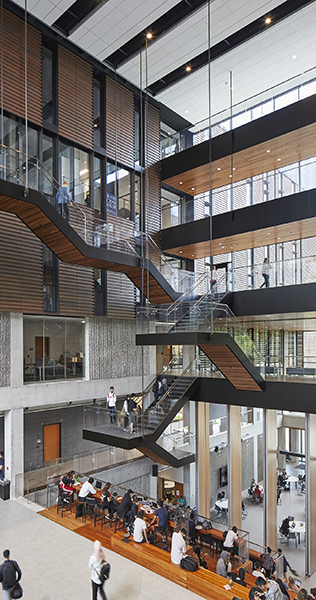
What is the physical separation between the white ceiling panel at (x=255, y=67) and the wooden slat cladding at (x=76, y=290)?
1000 cm

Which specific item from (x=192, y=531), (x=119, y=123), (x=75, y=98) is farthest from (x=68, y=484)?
(x=119, y=123)

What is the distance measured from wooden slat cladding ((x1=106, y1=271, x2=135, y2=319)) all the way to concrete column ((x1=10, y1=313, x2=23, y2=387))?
4.27m

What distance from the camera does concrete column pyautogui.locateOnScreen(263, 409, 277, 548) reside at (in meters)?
14.9

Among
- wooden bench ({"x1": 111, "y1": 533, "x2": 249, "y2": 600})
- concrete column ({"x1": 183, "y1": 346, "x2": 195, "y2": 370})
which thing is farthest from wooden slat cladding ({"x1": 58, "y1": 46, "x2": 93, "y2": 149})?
wooden bench ({"x1": 111, "y1": 533, "x2": 249, "y2": 600})

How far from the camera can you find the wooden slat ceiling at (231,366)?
1355 cm

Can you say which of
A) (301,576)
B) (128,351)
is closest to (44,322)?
(128,351)

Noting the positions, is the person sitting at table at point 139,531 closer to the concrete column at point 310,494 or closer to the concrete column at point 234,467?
the concrete column at point 310,494

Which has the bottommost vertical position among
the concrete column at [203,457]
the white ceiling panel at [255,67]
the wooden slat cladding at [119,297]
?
the concrete column at [203,457]

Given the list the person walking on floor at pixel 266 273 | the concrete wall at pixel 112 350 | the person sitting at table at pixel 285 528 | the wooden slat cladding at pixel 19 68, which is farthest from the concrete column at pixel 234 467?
the wooden slat cladding at pixel 19 68

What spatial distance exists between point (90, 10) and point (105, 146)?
198 inches

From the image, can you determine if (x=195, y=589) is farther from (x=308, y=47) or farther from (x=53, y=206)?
(x=308, y=47)

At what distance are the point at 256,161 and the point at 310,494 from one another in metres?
13.0

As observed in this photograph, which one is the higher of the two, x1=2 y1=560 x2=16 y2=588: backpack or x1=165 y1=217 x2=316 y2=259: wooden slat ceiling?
x1=165 y1=217 x2=316 y2=259: wooden slat ceiling

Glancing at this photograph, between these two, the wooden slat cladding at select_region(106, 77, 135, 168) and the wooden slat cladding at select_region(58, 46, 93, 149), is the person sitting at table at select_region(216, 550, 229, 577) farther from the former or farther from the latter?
the wooden slat cladding at select_region(106, 77, 135, 168)
